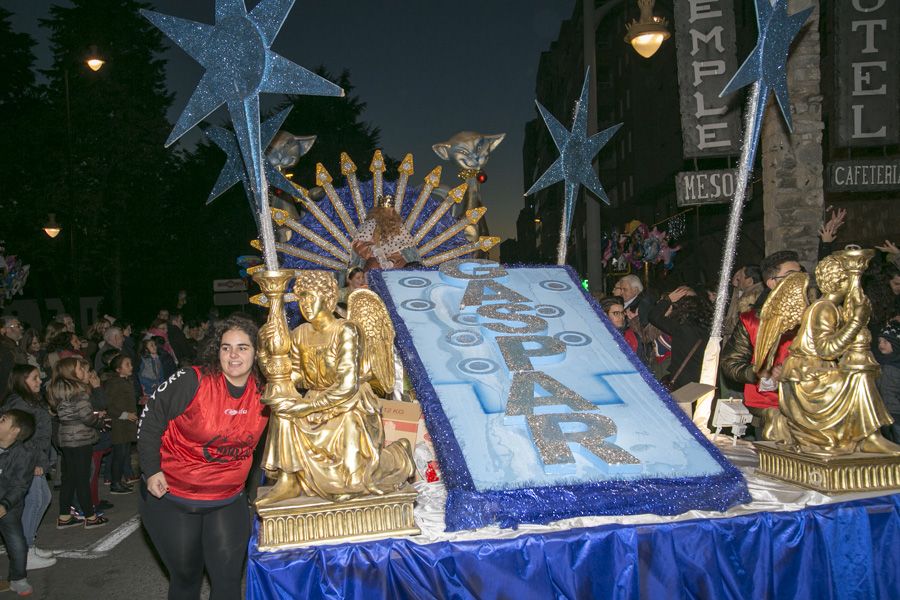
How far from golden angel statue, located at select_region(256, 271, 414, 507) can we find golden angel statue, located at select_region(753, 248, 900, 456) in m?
2.10

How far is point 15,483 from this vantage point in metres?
4.85

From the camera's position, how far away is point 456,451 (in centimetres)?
365

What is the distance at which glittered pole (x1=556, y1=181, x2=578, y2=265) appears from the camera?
616cm

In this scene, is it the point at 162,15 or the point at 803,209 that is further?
the point at 803,209

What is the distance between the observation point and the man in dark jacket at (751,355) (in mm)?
4383

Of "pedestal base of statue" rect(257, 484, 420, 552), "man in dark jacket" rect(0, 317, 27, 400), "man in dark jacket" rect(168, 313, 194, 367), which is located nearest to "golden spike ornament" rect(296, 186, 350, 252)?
"man in dark jacket" rect(0, 317, 27, 400)

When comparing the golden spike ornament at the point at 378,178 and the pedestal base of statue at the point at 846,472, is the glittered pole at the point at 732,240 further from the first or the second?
the golden spike ornament at the point at 378,178

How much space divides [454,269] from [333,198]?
298cm

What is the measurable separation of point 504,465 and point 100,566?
366cm

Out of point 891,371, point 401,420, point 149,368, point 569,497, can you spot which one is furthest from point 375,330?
point 149,368

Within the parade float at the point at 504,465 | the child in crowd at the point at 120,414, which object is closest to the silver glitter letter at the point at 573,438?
the parade float at the point at 504,465

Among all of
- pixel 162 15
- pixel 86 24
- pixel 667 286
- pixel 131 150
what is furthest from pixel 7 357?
pixel 86 24

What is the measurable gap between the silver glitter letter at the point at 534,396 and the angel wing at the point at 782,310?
104cm

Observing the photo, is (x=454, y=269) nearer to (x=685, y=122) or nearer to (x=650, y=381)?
(x=650, y=381)
